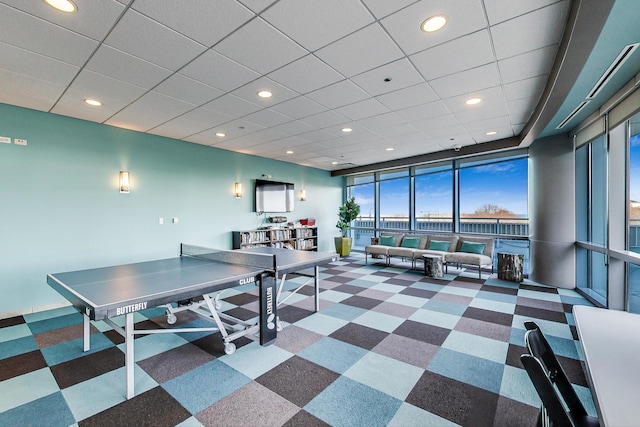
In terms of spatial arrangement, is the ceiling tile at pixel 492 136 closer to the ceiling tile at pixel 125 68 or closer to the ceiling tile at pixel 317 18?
the ceiling tile at pixel 317 18

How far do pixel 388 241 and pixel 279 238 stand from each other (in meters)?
2.94

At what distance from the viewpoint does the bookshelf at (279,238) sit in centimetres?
641

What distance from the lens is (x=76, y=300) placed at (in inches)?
79.3

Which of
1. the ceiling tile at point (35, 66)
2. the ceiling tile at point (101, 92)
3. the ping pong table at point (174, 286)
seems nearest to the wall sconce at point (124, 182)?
the ceiling tile at point (101, 92)

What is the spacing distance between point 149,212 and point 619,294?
7191 millimetres

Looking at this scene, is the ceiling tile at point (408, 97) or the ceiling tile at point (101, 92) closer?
the ceiling tile at point (101, 92)

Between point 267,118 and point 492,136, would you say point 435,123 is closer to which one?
point 492,136

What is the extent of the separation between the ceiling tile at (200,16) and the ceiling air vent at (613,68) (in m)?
3.06

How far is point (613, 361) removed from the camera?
115 cm

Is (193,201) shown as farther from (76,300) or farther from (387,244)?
(387,244)

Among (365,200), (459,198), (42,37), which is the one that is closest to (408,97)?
(42,37)

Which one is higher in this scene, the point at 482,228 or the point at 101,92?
the point at 101,92

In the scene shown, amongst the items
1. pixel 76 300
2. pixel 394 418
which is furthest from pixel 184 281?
pixel 394 418

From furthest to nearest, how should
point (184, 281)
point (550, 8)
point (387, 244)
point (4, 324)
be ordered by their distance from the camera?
1. point (387, 244)
2. point (4, 324)
3. point (184, 281)
4. point (550, 8)
